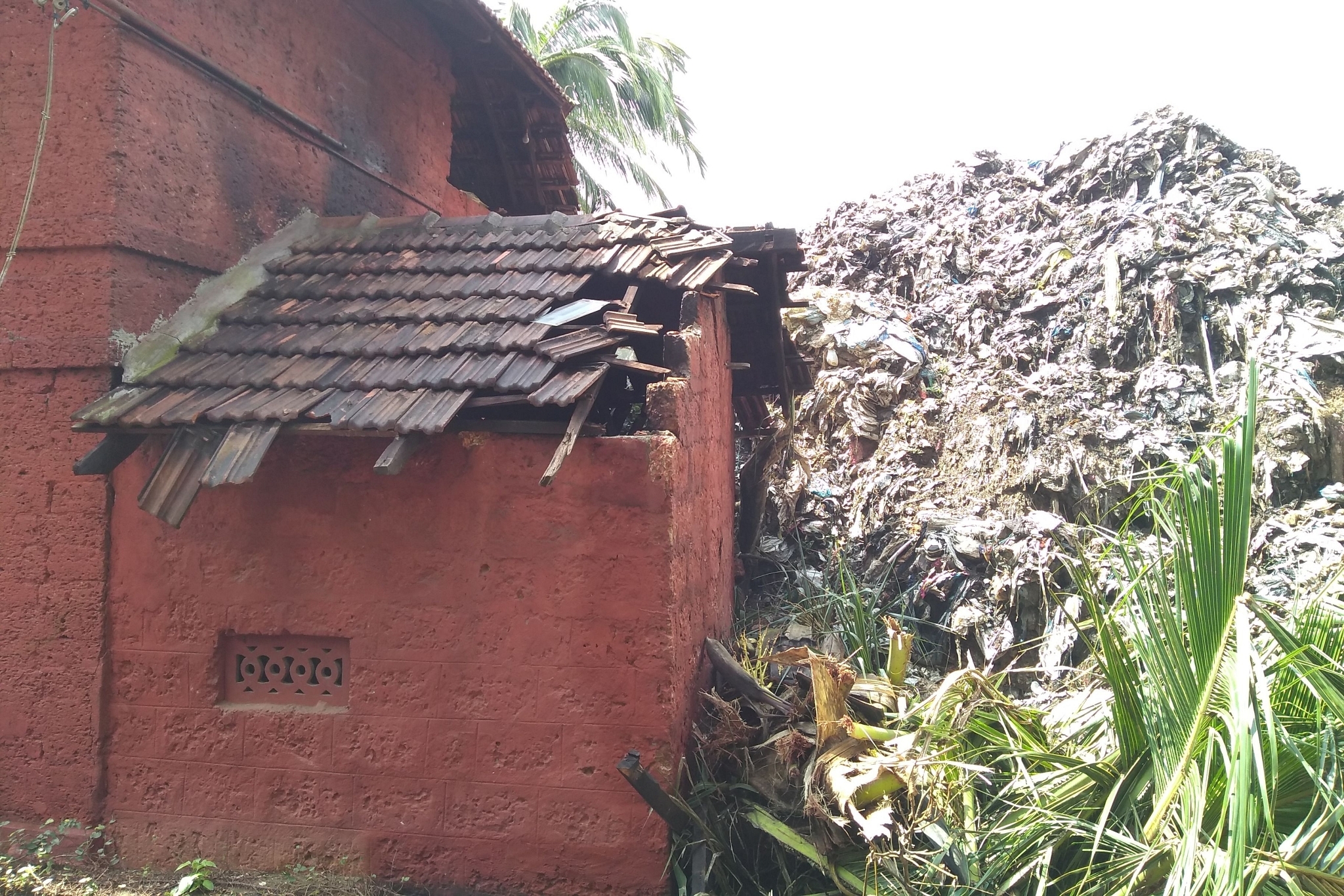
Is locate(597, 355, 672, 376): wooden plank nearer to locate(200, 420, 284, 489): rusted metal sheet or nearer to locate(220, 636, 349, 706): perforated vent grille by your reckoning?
locate(200, 420, 284, 489): rusted metal sheet

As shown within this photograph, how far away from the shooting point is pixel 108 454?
4289 millimetres

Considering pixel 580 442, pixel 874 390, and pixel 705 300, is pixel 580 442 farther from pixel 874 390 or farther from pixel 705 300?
pixel 874 390

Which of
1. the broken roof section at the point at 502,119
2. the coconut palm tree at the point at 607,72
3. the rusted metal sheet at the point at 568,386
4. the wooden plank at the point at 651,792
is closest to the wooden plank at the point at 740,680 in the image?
the wooden plank at the point at 651,792

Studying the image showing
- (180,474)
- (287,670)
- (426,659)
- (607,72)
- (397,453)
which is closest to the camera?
(397,453)

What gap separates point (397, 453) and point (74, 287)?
243 centimetres

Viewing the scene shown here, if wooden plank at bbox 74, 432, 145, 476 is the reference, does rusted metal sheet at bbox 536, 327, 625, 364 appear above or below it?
above

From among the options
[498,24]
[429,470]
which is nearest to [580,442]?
[429,470]

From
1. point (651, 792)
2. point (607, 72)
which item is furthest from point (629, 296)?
point (607, 72)

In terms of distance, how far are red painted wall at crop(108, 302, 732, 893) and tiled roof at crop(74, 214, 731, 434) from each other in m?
0.38

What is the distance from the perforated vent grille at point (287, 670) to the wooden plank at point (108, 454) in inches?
42.2

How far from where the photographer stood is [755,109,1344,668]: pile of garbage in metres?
7.04

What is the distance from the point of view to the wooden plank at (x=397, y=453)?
146 inches

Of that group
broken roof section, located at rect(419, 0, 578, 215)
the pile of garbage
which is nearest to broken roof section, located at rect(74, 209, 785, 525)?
broken roof section, located at rect(419, 0, 578, 215)

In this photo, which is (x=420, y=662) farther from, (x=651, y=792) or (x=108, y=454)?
(x=108, y=454)
